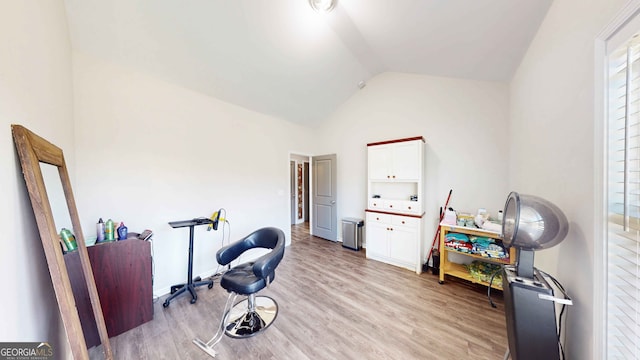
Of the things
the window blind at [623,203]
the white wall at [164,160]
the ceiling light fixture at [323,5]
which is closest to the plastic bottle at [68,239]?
the white wall at [164,160]

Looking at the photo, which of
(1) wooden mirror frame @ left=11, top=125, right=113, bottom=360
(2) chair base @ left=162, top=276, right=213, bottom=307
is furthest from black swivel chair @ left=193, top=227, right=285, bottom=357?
(1) wooden mirror frame @ left=11, top=125, right=113, bottom=360

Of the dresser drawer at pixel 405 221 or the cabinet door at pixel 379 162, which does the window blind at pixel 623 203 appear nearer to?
the dresser drawer at pixel 405 221

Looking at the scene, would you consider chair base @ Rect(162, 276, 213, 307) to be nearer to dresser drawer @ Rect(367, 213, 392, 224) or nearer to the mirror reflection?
the mirror reflection

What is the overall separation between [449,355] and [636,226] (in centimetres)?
150

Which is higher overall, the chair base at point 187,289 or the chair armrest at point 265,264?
the chair armrest at point 265,264

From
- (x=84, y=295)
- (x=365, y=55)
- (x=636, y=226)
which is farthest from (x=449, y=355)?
(x=365, y=55)

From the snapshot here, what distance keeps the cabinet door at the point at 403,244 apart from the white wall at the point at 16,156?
3414 millimetres

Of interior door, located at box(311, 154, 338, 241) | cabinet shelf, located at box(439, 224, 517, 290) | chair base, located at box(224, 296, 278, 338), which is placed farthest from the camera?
interior door, located at box(311, 154, 338, 241)

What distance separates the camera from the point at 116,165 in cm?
207

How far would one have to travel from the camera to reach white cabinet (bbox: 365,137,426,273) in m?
2.94

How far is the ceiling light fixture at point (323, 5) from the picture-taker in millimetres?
1927

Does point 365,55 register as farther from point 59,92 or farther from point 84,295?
point 84,295

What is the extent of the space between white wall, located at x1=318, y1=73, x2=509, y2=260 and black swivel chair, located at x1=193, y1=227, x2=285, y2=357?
2.41 meters

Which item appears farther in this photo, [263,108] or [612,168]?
[263,108]
